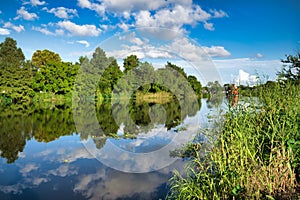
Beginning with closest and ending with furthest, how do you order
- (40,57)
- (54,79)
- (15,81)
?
(15,81), (54,79), (40,57)

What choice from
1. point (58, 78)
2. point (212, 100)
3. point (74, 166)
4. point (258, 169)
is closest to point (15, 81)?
point (58, 78)

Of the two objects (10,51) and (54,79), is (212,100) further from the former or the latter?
(10,51)

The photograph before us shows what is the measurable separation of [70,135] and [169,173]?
6520mm

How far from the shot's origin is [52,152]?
842cm

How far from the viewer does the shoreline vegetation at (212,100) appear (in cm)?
343

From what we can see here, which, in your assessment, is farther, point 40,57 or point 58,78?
point 40,57

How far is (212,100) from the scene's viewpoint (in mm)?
8289

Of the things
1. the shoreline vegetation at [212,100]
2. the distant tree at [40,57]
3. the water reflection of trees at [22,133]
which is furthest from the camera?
the distant tree at [40,57]

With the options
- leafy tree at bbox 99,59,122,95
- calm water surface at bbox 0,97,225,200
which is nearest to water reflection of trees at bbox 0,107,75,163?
calm water surface at bbox 0,97,225,200

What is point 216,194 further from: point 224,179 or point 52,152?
point 52,152

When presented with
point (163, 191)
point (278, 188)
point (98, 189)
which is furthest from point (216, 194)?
point (98, 189)

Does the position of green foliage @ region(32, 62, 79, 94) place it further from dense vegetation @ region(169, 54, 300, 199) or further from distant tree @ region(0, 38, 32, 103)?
dense vegetation @ region(169, 54, 300, 199)

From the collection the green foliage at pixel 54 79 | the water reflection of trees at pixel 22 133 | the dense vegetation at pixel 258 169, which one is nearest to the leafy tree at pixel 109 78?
the green foliage at pixel 54 79

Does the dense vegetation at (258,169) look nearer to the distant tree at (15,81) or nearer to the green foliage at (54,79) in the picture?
the distant tree at (15,81)
